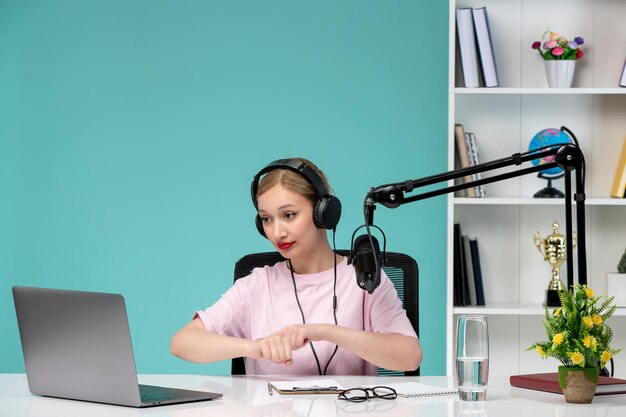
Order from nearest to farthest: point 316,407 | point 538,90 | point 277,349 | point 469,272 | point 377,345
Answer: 1. point 316,407
2. point 277,349
3. point 377,345
4. point 538,90
5. point 469,272

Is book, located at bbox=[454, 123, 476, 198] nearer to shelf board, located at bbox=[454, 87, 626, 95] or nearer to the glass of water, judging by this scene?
shelf board, located at bbox=[454, 87, 626, 95]

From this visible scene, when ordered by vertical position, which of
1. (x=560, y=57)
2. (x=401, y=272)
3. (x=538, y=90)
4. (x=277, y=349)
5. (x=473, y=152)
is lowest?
(x=277, y=349)

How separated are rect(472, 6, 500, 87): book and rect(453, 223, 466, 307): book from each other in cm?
55

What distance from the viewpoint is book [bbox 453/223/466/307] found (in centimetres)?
319

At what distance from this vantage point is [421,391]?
170 centimetres

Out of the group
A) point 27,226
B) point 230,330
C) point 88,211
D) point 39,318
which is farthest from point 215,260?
point 39,318

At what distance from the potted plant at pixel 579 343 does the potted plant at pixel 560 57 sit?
1.71 metres

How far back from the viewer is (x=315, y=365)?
81.5 inches

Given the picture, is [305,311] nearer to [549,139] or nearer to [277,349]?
[277,349]

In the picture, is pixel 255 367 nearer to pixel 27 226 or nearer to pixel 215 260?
pixel 215 260

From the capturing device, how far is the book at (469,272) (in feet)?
10.5

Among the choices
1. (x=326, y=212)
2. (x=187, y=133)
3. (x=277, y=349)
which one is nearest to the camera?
(x=277, y=349)

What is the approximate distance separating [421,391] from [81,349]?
0.64 meters

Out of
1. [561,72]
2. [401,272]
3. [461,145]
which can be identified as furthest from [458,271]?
[401,272]
